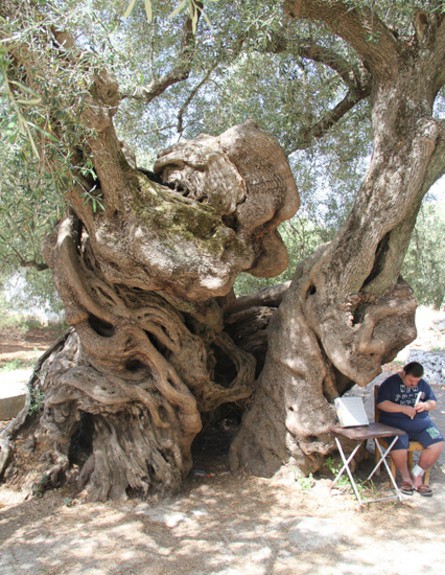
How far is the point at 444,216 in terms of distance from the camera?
2775 cm

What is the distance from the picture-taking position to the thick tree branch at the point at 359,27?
5.61 m

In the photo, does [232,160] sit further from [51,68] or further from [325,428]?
[325,428]

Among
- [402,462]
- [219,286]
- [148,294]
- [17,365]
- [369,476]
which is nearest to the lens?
[219,286]

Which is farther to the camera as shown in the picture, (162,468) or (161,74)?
(161,74)

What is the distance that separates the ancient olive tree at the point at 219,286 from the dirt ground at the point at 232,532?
0.35 metres

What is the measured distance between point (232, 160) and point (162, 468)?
3.53 metres

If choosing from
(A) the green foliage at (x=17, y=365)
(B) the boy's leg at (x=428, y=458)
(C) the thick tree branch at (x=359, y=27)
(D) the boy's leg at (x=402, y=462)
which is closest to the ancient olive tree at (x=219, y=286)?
(C) the thick tree branch at (x=359, y=27)

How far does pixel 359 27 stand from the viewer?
5676 millimetres

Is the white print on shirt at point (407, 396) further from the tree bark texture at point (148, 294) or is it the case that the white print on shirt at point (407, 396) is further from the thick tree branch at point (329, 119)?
the thick tree branch at point (329, 119)

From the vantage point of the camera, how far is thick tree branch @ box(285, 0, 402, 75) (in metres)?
5.61

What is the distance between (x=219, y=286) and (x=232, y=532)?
2.35 meters

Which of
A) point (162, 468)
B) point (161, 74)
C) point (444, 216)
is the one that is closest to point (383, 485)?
point (162, 468)

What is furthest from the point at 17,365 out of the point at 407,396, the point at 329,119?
the point at 407,396

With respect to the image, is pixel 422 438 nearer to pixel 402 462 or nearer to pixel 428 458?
pixel 428 458
